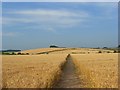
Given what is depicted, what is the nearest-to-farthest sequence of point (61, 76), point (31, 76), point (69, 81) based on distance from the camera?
point (31, 76) < point (69, 81) < point (61, 76)

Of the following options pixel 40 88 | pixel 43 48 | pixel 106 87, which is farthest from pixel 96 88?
pixel 43 48

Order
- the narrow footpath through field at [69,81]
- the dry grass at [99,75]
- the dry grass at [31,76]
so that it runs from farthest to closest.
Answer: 1. the narrow footpath through field at [69,81]
2. the dry grass at [99,75]
3. the dry grass at [31,76]

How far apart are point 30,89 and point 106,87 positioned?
309 cm

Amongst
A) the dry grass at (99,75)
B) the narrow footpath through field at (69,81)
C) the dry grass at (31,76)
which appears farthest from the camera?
the narrow footpath through field at (69,81)

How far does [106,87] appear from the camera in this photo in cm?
1425

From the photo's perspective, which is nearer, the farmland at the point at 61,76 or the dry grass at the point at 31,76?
the dry grass at the point at 31,76

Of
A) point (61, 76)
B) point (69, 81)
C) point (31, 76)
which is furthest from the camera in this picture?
point (61, 76)

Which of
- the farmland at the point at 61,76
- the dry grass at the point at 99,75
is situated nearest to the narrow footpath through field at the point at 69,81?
the farmland at the point at 61,76

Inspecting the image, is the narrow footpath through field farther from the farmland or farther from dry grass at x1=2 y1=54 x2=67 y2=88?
dry grass at x1=2 y1=54 x2=67 y2=88

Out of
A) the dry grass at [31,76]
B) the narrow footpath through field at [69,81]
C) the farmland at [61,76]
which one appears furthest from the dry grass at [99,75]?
the dry grass at [31,76]

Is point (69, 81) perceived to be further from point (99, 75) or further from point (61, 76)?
point (61, 76)

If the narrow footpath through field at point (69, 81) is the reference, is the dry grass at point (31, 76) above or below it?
above

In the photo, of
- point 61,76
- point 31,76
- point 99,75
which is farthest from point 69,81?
point 61,76

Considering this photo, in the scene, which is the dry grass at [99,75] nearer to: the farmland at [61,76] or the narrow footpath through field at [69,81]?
the farmland at [61,76]
